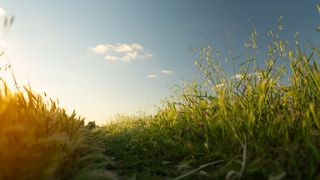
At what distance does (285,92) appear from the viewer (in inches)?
158

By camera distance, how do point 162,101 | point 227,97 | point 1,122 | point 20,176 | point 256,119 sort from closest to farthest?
point 20,176, point 1,122, point 256,119, point 227,97, point 162,101

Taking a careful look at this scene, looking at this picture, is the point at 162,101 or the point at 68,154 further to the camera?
the point at 162,101

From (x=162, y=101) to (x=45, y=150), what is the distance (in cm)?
467

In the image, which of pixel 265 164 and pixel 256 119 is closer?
pixel 265 164

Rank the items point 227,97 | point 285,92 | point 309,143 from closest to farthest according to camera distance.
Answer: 1. point 309,143
2. point 285,92
3. point 227,97

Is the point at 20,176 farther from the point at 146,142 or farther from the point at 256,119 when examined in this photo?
the point at 146,142

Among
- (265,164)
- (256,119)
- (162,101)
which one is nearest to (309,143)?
(265,164)

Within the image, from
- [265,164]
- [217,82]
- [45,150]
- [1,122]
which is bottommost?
[265,164]

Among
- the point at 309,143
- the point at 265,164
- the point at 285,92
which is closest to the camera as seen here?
the point at 309,143

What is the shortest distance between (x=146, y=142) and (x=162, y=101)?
2.37m

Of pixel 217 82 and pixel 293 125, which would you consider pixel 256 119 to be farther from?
pixel 217 82

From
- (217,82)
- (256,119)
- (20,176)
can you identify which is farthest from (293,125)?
(20,176)

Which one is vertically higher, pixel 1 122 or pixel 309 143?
pixel 1 122

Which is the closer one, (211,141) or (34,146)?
(34,146)
